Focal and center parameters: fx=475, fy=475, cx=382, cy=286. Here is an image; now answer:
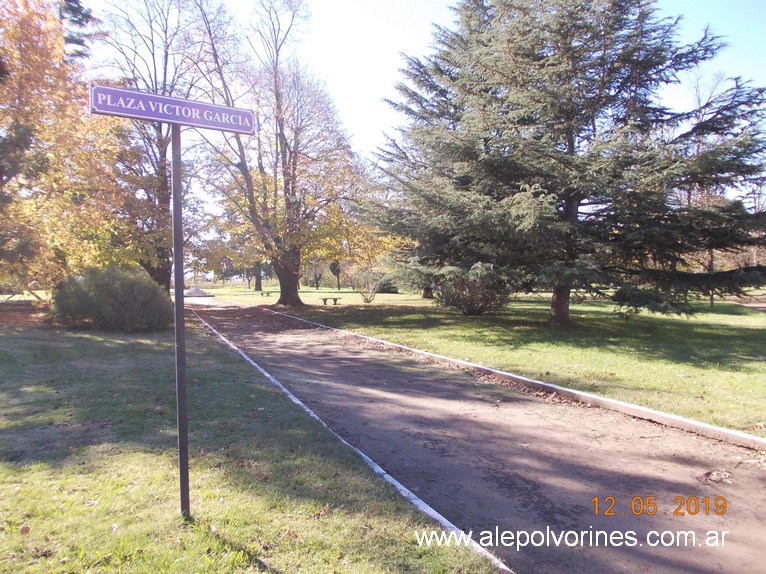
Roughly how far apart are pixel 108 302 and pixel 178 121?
42.3 ft

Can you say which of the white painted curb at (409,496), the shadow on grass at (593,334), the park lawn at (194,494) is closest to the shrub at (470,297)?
the shadow on grass at (593,334)

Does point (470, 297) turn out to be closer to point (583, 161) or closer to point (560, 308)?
point (560, 308)

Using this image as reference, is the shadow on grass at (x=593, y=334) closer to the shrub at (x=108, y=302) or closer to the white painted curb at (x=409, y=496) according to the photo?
the shrub at (x=108, y=302)

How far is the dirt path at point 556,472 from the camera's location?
3.20 m

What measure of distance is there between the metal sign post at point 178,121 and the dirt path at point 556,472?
1.96 metres

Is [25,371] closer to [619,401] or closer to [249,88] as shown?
[619,401]

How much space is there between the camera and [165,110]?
3.16 m

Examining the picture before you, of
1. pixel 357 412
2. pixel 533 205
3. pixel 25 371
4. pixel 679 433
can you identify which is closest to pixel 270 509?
pixel 357 412

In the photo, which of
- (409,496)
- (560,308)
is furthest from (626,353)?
(409,496)

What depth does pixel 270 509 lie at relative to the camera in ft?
11.4

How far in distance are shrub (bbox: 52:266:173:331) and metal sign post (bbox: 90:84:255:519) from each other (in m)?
12.6

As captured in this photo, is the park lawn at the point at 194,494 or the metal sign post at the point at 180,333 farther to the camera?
the metal sign post at the point at 180,333

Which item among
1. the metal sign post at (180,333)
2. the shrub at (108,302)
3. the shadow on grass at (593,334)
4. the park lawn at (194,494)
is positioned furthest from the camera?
the shrub at (108,302)

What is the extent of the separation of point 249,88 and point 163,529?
24.1m
